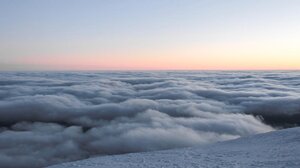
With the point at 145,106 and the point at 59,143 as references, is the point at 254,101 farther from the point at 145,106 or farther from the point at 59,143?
the point at 59,143

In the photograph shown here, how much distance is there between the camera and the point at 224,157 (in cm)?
1013

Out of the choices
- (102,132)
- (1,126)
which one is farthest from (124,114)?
(1,126)

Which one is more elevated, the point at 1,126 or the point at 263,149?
the point at 263,149

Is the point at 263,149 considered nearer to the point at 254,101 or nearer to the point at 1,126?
the point at 1,126

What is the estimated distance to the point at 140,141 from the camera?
26938 millimetres

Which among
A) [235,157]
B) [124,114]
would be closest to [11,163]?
[235,157]

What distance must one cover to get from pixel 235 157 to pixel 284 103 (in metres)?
38.9

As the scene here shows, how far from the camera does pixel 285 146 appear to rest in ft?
34.7

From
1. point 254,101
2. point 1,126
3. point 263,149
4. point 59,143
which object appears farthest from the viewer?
point 254,101

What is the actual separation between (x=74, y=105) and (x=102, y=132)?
59.5 feet

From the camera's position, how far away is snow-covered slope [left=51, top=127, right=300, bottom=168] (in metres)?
9.18

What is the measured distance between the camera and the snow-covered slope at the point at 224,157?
30.1 feet

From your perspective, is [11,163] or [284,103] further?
[284,103]

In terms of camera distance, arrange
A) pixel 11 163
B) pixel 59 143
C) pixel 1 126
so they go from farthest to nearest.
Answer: pixel 1 126
pixel 59 143
pixel 11 163
